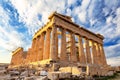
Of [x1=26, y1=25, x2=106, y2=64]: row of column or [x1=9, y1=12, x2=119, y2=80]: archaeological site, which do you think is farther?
[x1=26, y1=25, x2=106, y2=64]: row of column

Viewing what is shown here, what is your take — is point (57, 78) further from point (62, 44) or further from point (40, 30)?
point (40, 30)

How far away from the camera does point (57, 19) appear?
915 inches

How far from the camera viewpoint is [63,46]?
23109 millimetres

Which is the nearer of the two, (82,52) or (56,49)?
(56,49)

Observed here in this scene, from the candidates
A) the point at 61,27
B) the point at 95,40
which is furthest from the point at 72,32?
the point at 95,40

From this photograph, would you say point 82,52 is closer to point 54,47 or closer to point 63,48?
point 63,48

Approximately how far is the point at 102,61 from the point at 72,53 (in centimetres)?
1275

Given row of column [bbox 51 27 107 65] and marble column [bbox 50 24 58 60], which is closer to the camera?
marble column [bbox 50 24 58 60]

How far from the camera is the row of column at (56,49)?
71.4ft

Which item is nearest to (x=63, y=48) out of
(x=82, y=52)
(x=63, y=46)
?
(x=63, y=46)

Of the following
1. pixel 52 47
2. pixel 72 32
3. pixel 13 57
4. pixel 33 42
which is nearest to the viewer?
pixel 52 47

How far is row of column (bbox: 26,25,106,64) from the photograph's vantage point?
71.4ft

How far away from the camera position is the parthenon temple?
68.6 feet

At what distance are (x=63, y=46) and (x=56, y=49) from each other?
192 cm
